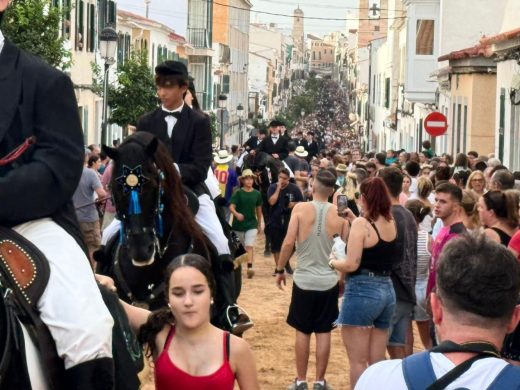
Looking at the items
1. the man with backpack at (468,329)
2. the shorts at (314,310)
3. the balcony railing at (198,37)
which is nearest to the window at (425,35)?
the balcony railing at (198,37)

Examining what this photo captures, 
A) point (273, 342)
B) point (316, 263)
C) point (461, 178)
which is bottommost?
point (273, 342)

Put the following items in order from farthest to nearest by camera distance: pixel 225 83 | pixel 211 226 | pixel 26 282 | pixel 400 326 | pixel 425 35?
pixel 225 83 → pixel 425 35 → pixel 400 326 → pixel 211 226 → pixel 26 282

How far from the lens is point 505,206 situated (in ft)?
32.3

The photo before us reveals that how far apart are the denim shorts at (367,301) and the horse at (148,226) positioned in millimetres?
1249

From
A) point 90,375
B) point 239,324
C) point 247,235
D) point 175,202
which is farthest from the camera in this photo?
point 247,235

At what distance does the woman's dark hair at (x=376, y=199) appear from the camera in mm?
10688

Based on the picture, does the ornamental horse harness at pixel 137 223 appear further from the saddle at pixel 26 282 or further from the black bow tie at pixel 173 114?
the saddle at pixel 26 282

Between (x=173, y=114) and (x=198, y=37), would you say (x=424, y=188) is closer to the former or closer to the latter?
(x=173, y=114)

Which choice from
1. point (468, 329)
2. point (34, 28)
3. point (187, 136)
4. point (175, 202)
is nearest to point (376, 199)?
point (187, 136)

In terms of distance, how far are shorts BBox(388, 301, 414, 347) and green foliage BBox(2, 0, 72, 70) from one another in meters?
12.6

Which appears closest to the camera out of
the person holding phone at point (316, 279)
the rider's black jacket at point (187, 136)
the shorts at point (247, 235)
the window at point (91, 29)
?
the rider's black jacket at point (187, 136)

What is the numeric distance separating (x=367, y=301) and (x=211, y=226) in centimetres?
147

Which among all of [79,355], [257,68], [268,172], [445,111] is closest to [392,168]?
[79,355]

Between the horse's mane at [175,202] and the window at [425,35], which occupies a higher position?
the window at [425,35]
